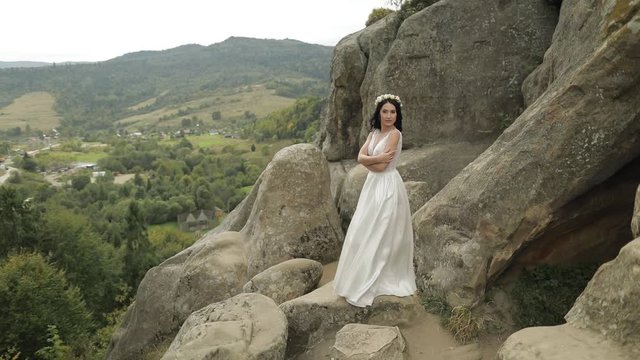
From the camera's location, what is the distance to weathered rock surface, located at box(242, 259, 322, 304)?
36.2 ft

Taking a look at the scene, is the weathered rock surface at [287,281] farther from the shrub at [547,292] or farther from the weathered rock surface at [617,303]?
the weathered rock surface at [617,303]

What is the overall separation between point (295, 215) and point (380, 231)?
4942 mm

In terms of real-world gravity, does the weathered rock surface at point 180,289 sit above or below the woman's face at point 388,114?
below

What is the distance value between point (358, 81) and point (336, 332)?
13673 mm

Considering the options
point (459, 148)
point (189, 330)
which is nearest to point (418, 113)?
point (459, 148)

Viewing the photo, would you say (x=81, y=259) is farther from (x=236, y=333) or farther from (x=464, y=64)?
(x=236, y=333)

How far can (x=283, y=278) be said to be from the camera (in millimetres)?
11203

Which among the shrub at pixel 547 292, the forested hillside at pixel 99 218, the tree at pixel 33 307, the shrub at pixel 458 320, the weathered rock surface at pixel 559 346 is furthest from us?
the forested hillside at pixel 99 218

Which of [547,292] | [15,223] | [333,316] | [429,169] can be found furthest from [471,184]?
[15,223]

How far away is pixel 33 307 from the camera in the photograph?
82.6 ft

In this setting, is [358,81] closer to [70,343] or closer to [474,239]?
[474,239]

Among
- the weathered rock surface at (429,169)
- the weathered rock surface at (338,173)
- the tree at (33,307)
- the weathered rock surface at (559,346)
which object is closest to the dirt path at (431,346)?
the weathered rock surface at (559,346)

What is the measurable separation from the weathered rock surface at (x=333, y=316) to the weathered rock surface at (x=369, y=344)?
773 mm

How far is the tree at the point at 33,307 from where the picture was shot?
79.2ft
